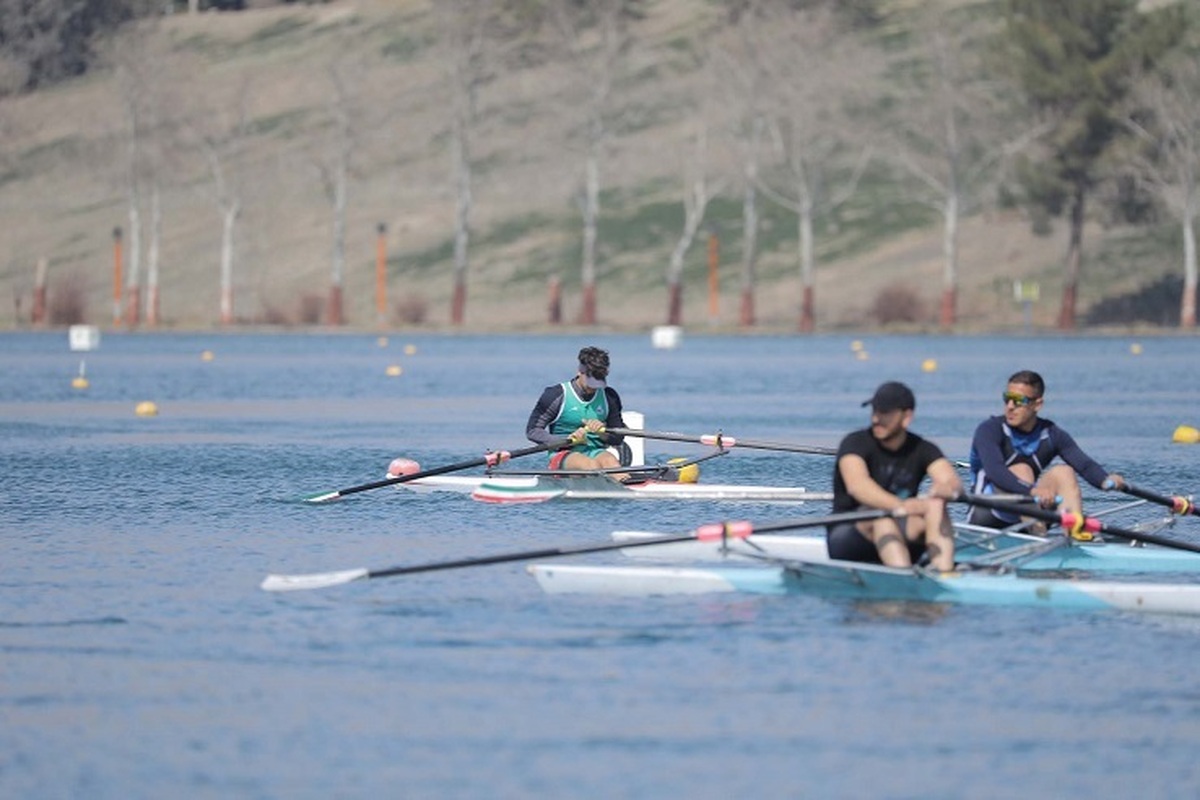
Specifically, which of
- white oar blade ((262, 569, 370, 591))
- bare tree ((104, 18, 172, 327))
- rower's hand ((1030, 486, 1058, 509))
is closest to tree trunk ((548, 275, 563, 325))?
bare tree ((104, 18, 172, 327))

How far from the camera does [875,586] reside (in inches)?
648

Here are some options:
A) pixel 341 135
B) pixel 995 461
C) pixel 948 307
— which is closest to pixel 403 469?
pixel 995 461

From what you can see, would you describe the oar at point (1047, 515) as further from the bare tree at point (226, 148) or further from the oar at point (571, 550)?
the bare tree at point (226, 148)

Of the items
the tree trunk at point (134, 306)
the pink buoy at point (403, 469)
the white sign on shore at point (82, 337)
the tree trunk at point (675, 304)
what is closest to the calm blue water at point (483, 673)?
the pink buoy at point (403, 469)

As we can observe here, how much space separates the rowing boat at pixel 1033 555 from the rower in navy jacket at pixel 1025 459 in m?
0.34

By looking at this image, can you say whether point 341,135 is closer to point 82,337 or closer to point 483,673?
point 82,337

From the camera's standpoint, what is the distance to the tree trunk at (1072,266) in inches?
3273

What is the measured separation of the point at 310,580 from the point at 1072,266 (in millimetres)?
70551

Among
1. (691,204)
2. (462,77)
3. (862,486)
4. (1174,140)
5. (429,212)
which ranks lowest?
(862,486)

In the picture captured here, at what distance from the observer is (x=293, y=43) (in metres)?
141

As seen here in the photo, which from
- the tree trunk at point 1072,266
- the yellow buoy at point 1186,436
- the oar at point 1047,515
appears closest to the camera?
the oar at point 1047,515

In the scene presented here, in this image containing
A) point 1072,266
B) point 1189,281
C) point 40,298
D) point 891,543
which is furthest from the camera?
point 40,298

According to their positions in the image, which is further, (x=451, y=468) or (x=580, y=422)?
(x=580, y=422)

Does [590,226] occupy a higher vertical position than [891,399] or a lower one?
higher
